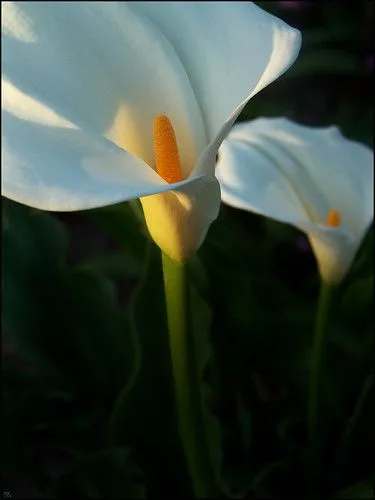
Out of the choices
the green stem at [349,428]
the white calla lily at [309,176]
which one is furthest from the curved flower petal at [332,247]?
the green stem at [349,428]

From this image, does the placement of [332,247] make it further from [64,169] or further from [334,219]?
[64,169]

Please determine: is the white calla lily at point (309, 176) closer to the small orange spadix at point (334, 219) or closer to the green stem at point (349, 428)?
the small orange spadix at point (334, 219)

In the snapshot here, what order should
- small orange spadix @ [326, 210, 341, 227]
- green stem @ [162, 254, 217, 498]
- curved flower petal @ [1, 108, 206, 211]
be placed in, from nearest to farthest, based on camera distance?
curved flower petal @ [1, 108, 206, 211] < green stem @ [162, 254, 217, 498] < small orange spadix @ [326, 210, 341, 227]

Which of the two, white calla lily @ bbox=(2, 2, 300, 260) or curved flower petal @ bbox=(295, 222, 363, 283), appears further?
curved flower petal @ bbox=(295, 222, 363, 283)

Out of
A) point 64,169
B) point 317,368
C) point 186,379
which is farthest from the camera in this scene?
point 317,368

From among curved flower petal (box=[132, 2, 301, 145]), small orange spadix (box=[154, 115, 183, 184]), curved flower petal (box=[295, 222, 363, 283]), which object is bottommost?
curved flower petal (box=[295, 222, 363, 283])

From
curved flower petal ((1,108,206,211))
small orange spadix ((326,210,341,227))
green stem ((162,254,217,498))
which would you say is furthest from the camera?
small orange spadix ((326,210,341,227))

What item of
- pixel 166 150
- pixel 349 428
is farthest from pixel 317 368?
pixel 166 150

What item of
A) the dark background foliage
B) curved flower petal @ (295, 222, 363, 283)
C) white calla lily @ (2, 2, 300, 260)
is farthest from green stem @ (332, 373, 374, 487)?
white calla lily @ (2, 2, 300, 260)

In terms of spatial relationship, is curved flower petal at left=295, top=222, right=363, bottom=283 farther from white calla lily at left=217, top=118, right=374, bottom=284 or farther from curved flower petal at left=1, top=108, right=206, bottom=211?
curved flower petal at left=1, top=108, right=206, bottom=211
